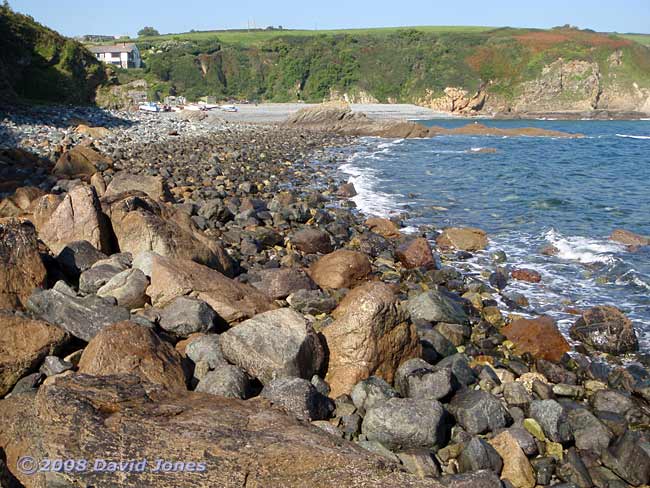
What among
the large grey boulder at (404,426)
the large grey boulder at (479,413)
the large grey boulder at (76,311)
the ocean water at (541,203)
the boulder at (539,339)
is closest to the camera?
the large grey boulder at (404,426)

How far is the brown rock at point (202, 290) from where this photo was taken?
691 centimetres

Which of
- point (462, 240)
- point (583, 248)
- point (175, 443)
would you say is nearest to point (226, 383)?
point (175, 443)

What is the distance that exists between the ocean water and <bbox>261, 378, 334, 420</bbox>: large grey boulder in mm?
5831

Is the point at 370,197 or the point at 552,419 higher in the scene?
the point at 370,197

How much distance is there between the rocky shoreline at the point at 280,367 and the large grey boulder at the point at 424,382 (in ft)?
0.08

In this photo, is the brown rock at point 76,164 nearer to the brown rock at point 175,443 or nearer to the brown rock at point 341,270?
the brown rock at point 341,270

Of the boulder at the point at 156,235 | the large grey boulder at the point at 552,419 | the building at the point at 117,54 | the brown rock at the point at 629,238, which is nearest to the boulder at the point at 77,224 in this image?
the boulder at the point at 156,235

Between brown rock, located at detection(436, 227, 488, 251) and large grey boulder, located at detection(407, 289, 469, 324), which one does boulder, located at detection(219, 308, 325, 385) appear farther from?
brown rock, located at detection(436, 227, 488, 251)

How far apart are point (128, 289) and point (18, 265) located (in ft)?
4.37

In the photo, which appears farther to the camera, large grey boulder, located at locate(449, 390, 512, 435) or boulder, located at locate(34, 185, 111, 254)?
boulder, located at locate(34, 185, 111, 254)

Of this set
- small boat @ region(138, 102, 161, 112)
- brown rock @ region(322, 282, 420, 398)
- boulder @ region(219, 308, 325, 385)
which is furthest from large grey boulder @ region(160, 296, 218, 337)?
small boat @ region(138, 102, 161, 112)

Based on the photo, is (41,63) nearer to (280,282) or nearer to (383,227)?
(383,227)

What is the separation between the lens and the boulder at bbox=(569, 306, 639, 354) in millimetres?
8367

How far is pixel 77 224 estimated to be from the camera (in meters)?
8.89
